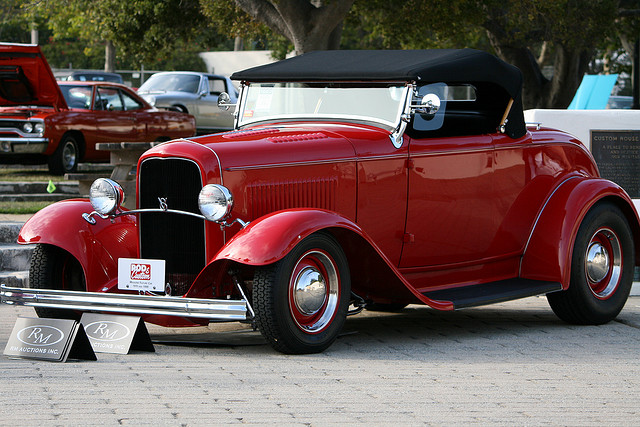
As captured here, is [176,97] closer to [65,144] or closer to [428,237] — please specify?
[65,144]

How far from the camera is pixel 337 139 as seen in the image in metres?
6.74

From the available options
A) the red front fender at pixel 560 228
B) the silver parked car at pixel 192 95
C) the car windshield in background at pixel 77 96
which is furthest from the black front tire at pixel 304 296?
the silver parked car at pixel 192 95

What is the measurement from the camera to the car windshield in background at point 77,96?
755 inches

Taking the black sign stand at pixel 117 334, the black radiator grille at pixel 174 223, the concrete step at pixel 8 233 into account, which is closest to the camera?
the black sign stand at pixel 117 334

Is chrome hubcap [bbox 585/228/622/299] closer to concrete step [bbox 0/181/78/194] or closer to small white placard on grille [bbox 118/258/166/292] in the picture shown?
small white placard on grille [bbox 118/258/166/292]

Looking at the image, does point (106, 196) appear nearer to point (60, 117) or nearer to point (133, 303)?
point (133, 303)

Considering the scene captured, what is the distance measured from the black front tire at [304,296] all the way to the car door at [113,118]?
1329 centimetres

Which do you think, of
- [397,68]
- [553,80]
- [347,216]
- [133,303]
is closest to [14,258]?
[133,303]

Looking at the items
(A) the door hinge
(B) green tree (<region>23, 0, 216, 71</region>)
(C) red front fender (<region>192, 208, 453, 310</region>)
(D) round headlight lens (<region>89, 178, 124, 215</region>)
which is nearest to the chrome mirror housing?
(A) the door hinge

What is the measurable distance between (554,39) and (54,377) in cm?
1883

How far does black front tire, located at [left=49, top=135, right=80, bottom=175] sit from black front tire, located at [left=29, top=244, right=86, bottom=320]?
36.9ft

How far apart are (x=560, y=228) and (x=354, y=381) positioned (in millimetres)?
2678

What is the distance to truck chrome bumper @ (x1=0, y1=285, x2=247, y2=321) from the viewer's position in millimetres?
5848

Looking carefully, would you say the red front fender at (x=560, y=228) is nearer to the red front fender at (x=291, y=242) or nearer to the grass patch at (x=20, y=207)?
the red front fender at (x=291, y=242)
